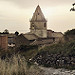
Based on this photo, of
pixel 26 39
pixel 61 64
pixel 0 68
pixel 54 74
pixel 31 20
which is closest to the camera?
pixel 0 68

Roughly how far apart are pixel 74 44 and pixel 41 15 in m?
55.5

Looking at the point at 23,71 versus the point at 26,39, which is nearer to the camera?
the point at 23,71

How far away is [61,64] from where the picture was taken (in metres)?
16.3

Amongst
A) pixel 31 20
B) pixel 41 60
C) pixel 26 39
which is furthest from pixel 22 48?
pixel 31 20

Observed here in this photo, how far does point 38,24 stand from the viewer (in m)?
72.6

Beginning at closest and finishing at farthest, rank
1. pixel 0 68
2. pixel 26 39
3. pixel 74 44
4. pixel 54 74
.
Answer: pixel 0 68 < pixel 54 74 < pixel 74 44 < pixel 26 39

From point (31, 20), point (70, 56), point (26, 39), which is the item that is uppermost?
point (31, 20)

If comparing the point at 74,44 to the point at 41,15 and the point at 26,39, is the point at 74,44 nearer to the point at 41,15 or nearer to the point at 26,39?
the point at 26,39

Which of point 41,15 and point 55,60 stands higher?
point 41,15

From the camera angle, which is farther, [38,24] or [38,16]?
[38,24]

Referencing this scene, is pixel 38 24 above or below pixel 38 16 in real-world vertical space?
below

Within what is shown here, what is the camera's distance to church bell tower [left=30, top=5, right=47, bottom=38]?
236 ft

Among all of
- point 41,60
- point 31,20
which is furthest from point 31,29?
point 41,60

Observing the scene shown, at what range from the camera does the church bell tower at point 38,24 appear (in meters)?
A: 71.9
